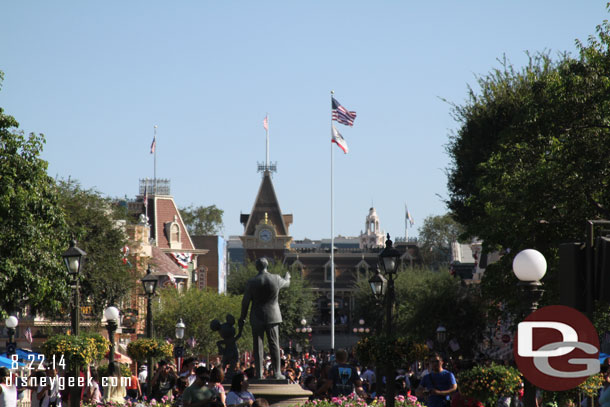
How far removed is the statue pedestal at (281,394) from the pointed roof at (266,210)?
11544 cm

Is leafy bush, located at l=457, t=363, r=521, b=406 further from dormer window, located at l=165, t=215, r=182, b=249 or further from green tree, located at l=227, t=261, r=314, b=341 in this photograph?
dormer window, located at l=165, t=215, r=182, b=249

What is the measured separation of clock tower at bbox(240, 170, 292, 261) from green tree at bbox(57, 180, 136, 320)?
84772 mm

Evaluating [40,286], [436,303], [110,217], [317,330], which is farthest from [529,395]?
[317,330]

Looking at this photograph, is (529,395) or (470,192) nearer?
(529,395)

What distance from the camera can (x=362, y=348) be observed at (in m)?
17.8

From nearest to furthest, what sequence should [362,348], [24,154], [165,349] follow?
1. [362,348]
2. [165,349]
3. [24,154]

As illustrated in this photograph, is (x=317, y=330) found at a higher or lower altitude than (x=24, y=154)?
lower

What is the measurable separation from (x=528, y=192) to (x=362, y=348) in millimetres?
8174

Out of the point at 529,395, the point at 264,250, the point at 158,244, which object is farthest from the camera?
the point at 264,250

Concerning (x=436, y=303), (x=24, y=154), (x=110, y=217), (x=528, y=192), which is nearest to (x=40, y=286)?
(x=24, y=154)

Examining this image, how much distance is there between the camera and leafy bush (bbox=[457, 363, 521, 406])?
44.2 feet

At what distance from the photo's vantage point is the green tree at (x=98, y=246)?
1810 inches

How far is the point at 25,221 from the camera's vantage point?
29000mm

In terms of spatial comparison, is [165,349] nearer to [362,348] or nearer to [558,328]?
[362,348]
